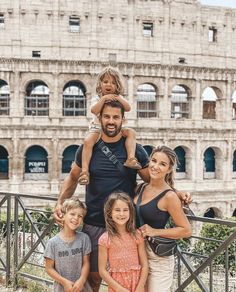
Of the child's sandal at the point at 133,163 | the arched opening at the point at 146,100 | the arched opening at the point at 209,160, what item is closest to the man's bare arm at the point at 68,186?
the child's sandal at the point at 133,163

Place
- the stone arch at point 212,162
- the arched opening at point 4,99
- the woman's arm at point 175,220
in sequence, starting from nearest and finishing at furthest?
the woman's arm at point 175,220 < the arched opening at point 4,99 < the stone arch at point 212,162

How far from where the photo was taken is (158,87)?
2577 cm

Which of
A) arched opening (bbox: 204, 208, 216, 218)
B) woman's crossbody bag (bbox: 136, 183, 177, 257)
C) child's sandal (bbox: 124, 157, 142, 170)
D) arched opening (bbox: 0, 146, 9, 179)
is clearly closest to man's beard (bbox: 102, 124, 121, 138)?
child's sandal (bbox: 124, 157, 142, 170)

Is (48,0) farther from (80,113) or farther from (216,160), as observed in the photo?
(216,160)

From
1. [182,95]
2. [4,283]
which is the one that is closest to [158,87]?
[182,95]

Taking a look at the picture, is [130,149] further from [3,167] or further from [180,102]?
[180,102]

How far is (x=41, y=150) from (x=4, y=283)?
19236 mm

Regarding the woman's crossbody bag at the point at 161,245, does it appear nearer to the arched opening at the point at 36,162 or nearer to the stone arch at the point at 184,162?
the arched opening at the point at 36,162

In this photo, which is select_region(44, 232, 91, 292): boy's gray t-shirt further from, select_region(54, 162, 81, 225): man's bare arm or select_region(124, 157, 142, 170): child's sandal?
select_region(124, 157, 142, 170): child's sandal

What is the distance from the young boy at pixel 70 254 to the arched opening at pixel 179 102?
2312 cm

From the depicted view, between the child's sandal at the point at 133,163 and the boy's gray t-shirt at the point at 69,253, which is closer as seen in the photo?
the child's sandal at the point at 133,163

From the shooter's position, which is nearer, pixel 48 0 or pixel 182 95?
pixel 48 0

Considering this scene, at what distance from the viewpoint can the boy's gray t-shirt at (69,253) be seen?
4336mm

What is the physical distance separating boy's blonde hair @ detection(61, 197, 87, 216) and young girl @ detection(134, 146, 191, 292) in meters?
0.50
